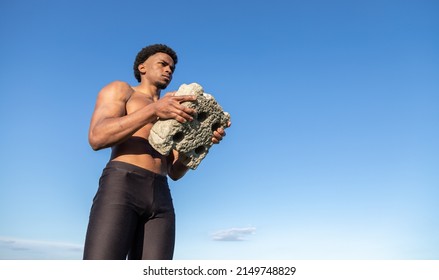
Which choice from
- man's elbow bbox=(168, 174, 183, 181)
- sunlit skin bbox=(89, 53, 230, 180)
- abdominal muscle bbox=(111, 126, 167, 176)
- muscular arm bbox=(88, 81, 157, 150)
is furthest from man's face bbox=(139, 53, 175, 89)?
man's elbow bbox=(168, 174, 183, 181)

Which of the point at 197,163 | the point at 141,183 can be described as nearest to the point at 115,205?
the point at 141,183

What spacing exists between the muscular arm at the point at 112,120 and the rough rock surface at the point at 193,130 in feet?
0.59

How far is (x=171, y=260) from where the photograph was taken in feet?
12.8

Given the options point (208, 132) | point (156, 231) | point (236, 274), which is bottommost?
point (236, 274)

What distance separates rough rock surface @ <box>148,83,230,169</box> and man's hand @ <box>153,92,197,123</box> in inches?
2.7

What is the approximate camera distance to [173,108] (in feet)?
11.8

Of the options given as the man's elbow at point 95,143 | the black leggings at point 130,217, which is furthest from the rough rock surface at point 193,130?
the man's elbow at point 95,143

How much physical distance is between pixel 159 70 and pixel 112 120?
3.42 feet

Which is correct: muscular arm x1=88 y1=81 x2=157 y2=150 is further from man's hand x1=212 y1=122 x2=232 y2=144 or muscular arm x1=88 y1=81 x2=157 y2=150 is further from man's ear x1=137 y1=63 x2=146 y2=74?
man's hand x1=212 y1=122 x2=232 y2=144

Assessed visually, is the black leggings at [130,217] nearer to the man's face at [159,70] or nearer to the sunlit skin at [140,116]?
the sunlit skin at [140,116]

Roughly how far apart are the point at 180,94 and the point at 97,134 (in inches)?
33.4

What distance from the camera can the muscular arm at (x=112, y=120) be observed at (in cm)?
354

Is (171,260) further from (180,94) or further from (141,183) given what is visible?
(180,94)

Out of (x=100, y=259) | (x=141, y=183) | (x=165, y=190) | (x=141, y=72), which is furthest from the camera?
(x=141, y=72)
